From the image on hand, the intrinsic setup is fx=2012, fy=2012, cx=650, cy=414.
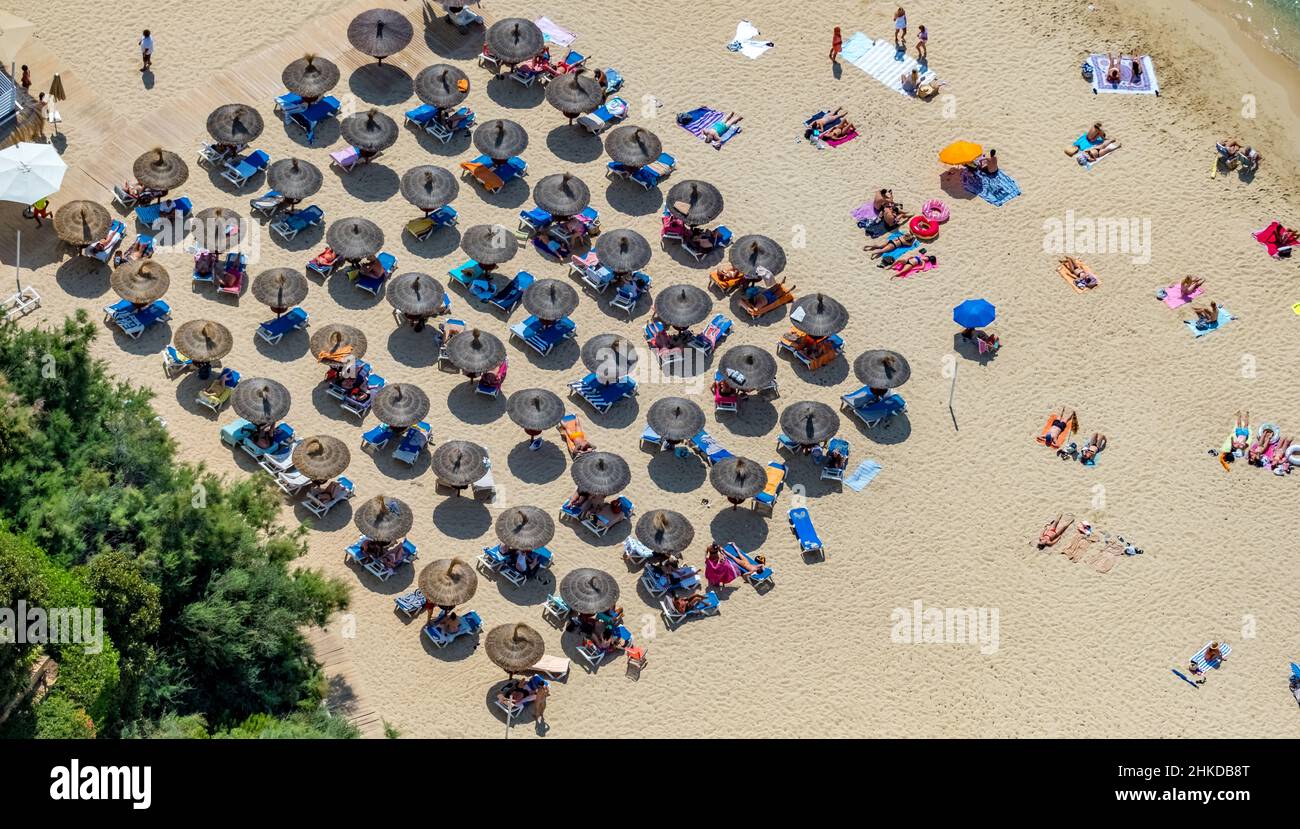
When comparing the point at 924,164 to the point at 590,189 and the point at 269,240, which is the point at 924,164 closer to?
the point at 590,189

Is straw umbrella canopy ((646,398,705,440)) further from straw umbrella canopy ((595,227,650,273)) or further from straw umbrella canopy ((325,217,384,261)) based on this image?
straw umbrella canopy ((325,217,384,261))

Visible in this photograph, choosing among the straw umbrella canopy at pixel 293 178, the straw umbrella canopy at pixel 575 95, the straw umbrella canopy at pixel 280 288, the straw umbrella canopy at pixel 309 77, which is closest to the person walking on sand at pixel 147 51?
the straw umbrella canopy at pixel 309 77

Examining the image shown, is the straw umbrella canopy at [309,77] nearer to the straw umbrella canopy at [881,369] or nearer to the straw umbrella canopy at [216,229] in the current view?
the straw umbrella canopy at [216,229]

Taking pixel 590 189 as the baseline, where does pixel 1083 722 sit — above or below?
below

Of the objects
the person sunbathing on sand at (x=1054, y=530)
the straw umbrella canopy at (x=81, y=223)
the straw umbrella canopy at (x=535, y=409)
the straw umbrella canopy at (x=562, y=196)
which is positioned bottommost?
the person sunbathing on sand at (x=1054, y=530)

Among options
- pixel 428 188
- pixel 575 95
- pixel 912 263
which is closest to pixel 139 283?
pixel 428 188

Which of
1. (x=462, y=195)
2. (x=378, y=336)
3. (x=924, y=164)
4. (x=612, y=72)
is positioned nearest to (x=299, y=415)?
(x=378, y=336)
